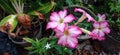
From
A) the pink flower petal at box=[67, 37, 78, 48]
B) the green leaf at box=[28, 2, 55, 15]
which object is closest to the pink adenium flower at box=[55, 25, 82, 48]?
the pink flower petal at box=[67, 37, 78, 48]

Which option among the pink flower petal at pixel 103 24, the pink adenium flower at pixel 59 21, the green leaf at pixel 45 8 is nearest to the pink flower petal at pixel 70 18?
the pink adenium flower at pixel 59 21

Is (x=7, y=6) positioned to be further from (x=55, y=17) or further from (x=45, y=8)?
(x=55, y=17)

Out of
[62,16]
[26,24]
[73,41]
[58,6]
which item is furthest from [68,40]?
[58,6]

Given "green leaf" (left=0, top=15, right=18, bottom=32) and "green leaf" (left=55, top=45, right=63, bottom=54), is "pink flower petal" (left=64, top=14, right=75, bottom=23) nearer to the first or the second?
"green leaf" (left=55, top=45, right=63, bottom=54)

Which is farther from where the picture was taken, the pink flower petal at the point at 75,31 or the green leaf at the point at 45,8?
the green leaf at the point at 45,8

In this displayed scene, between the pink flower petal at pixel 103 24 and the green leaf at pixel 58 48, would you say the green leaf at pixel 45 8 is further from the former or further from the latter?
the pink flower petal at pixel 103 24

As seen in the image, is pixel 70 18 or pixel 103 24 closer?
pixel 70 18

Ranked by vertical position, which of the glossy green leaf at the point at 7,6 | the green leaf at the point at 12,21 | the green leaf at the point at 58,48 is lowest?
the green leaf at the point at 58,48

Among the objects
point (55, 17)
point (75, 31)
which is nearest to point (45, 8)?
point (55, 17)
